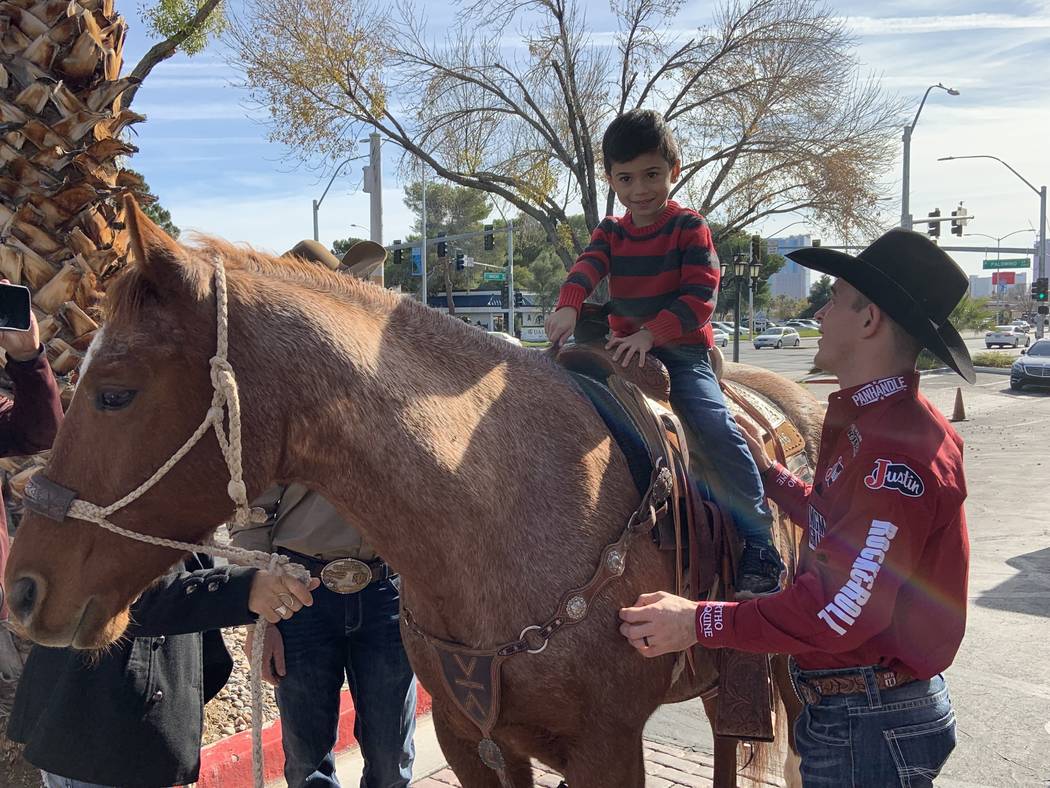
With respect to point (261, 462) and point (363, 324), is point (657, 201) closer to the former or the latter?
point (363, 324)

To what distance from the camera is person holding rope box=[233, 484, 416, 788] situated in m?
2.86

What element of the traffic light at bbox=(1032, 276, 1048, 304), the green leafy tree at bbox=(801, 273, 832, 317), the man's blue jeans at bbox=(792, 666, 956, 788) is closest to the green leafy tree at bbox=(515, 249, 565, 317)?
the green leafy tree at bbox=(801, 273, 832, 317)

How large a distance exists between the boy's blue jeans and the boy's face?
0.54m

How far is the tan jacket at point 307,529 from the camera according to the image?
280 centimetres

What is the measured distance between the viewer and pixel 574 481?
2166 millimetres

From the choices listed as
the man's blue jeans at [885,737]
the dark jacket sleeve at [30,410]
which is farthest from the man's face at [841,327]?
the dark jacket sleeve at [30,410]

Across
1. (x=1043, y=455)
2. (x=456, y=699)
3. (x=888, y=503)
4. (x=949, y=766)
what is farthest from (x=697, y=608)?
(x=1043, y=455)

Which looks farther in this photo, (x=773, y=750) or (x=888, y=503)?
(x=773, y=750)

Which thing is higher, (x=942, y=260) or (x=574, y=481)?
(x=942, y=260)

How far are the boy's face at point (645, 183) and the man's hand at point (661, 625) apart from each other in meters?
1.52

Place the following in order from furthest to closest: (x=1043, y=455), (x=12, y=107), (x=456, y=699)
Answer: (x=1043, y=455), (x=12, y=107), (x=456, y=699)

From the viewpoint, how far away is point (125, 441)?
5.74 ft

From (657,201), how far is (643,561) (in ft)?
4.49

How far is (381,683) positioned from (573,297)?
154 cm
